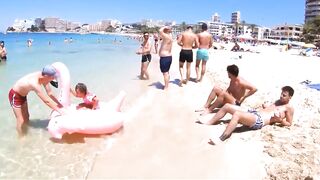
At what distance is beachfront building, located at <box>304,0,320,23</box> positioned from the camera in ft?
304

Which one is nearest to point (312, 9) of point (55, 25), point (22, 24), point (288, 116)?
point (288, 116)

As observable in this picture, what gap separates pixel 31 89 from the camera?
16.3 ft

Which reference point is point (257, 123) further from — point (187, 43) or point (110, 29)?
point (110, 29)

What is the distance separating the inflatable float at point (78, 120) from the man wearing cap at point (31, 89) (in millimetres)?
115

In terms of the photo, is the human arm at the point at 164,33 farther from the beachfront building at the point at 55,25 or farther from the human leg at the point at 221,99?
the beachfront building at the point at 55,25

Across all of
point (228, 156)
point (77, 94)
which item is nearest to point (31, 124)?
point (77, 94)

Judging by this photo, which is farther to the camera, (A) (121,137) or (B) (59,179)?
(A) (121,137)

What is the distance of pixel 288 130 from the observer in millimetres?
4945

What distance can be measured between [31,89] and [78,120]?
857 mm

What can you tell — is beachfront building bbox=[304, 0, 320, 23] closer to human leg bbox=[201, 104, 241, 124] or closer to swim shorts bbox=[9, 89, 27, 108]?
human leg bbox=[201, 104, 241, 124]

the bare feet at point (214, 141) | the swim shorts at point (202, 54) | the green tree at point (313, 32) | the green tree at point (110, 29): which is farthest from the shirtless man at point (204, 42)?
the green tree at point (110, 29)

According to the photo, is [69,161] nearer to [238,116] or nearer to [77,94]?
[77,94]

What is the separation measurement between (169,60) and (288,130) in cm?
371

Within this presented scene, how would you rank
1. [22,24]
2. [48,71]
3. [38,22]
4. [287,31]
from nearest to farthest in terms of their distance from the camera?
[48,71], [287,31], [22,24], [38,22]
